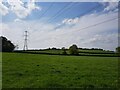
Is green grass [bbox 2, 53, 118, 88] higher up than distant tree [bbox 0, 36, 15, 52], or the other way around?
distant tree [bbox 0, 36, 15, 52]

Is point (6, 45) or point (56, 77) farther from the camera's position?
point (6, 45)

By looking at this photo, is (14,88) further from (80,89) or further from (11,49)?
(11,49)

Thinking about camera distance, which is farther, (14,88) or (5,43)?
(5,43)

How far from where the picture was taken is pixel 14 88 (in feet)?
43.8

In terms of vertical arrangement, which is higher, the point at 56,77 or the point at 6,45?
the point at 6,45

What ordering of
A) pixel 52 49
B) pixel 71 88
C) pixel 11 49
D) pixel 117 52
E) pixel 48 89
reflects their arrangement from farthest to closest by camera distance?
pixel 52 49
pixel 11 49
pixel 117 52
pixel 71 88
pixel 48 89

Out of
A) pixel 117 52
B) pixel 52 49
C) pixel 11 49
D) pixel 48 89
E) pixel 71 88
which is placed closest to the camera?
pixel 48 89

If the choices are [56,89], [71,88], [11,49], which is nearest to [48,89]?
[56,89]

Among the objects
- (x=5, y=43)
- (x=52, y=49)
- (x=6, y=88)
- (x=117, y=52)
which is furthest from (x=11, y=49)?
(x=6, y=88)

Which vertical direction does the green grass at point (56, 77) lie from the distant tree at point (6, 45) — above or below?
below

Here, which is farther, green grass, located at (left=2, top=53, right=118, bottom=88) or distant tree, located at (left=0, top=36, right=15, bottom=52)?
distant tree, located at (left=0, top=36, right=15, bottom=52)

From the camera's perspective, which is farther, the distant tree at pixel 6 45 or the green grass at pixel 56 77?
the distant tree at pixel 6 45

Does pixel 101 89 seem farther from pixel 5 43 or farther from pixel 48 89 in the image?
pixel 5 43

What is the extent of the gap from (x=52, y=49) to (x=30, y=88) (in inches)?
5037
